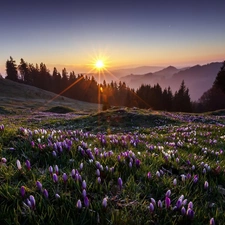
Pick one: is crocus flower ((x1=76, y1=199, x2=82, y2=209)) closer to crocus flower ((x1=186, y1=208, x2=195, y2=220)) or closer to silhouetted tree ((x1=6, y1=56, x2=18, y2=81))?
crocus flower ((x1=186, y1=208, x2=195, y2=220))

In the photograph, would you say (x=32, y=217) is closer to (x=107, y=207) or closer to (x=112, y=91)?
(x=107, y=207)

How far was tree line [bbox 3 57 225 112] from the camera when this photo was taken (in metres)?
98.8

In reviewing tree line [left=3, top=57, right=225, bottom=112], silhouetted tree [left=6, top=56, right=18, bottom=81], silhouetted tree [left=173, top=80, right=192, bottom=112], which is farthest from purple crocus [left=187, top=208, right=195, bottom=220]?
silhouetted tree [left=6, top=56, right=18, bottom=81]

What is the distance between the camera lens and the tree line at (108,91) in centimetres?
9875

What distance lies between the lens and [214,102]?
98.6 metres

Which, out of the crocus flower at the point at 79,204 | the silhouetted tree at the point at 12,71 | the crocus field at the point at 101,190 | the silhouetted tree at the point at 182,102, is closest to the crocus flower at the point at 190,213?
the crocus field at the point at 101,190

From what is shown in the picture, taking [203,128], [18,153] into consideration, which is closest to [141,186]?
[18,153]

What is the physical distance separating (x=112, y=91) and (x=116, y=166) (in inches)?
6208

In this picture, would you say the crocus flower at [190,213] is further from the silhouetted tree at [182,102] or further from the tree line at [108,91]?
the silhouetted tree at [182,102]

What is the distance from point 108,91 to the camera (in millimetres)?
158250

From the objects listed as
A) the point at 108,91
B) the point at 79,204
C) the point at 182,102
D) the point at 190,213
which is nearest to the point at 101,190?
the point at 79,204

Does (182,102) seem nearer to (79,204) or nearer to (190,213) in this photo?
(190,213)

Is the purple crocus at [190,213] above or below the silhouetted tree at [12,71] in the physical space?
below

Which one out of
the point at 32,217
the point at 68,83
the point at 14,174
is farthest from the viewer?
the point at 68,83
